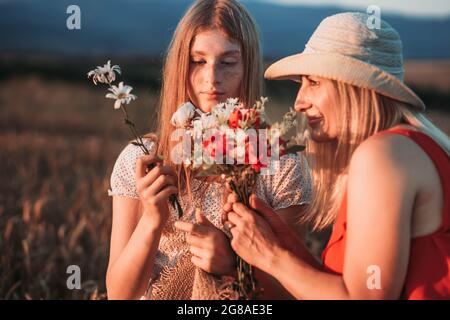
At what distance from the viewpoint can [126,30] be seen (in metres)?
98.2

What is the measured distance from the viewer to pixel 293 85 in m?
26.9

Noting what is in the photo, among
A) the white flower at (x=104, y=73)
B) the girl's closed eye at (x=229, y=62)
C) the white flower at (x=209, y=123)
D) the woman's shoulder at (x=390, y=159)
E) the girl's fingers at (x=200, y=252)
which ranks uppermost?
the girl's closed eye at (x=229, y=62)

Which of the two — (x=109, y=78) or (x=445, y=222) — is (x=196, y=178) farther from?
(x=445, y=222)

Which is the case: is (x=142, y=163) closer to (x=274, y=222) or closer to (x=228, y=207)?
(x=228, y=207)

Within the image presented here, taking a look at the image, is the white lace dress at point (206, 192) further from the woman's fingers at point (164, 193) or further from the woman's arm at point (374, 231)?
the woman's arm at point (374, 231)

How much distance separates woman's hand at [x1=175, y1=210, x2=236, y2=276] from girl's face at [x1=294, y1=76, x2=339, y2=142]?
53cm

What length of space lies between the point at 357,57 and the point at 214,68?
0.82 meters

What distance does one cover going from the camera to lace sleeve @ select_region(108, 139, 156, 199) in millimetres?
3562

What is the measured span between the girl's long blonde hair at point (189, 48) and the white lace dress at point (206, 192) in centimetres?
11

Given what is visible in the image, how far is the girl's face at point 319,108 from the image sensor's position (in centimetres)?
284

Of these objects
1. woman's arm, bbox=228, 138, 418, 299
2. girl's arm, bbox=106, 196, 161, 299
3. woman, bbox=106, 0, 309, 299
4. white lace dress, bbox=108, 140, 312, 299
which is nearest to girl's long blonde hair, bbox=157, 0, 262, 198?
woman, bbox=106, 0, 309, 299

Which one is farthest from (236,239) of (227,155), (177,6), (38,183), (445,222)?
(177,6)

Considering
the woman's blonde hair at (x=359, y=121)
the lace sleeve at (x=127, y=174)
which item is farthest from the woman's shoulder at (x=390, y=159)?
the lace sleeve at (x=127, y=174)

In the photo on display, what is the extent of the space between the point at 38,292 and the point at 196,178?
204cm
